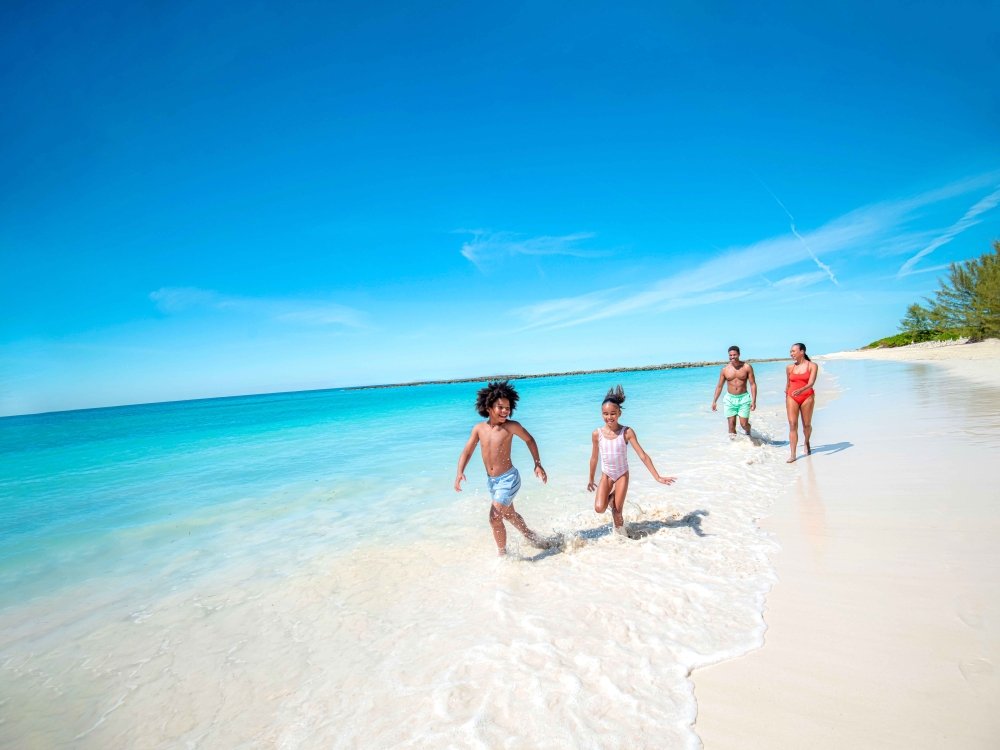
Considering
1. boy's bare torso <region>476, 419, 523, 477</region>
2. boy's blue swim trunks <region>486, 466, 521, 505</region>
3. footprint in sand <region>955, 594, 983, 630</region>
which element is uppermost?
boy's bare torso <region>476, 419, 523, 477</region>

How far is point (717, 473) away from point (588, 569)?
4.21 meters

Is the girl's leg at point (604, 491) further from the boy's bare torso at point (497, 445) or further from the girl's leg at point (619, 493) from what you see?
the boy's bare torso at point (497, 445)

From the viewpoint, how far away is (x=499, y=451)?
15.3ft

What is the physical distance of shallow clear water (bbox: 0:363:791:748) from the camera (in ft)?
8.92

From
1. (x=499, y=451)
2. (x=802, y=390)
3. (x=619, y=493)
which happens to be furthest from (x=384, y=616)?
(x=802, y=390)

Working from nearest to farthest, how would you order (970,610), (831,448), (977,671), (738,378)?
(977,671) → (970,610) → (831,448) → (738,378)

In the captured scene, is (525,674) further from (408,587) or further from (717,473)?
(717,473)

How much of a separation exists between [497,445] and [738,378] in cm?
696

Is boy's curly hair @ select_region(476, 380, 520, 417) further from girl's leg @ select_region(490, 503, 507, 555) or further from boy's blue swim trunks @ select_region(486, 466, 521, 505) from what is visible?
girl's leg @ select_region(490, 503, 507, 555)

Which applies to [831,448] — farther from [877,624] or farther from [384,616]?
[384,616]

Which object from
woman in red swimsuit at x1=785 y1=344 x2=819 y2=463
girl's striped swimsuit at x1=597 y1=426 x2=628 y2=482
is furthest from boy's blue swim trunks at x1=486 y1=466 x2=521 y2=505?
woman in red swimsuit at x1=785 y1=344 x2=819 y2=463

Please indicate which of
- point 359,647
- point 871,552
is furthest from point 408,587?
point 871,552

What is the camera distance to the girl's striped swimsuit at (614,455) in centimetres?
478

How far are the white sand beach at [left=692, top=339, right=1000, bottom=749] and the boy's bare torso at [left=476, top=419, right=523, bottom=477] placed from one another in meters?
2.47
